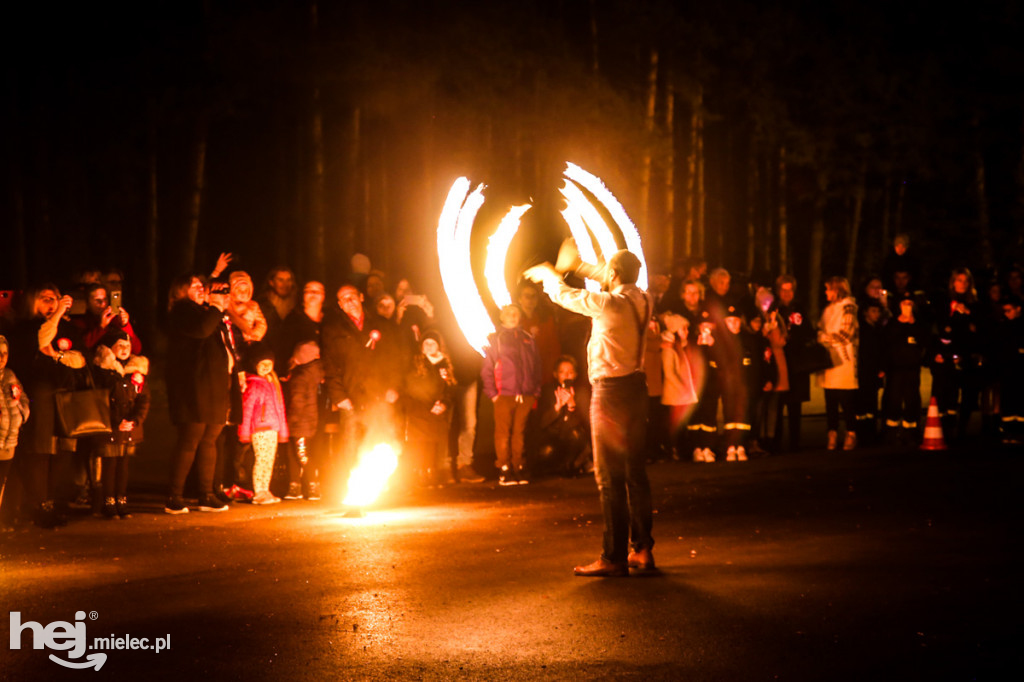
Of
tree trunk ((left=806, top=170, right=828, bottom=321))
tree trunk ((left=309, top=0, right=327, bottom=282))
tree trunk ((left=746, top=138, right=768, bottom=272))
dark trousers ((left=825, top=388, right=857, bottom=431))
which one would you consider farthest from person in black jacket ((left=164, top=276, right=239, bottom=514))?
tree trunk ((left=746, top=138, right=768, bottom=272))

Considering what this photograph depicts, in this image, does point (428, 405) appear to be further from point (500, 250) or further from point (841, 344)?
point (841, 344)

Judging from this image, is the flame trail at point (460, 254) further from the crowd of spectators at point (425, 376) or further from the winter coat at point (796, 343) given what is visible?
the winter coat at point (796, 343)

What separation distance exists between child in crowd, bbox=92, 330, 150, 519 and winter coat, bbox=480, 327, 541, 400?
392cm

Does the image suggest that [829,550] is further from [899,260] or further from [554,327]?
[899,260]

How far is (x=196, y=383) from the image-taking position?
39.2 feet

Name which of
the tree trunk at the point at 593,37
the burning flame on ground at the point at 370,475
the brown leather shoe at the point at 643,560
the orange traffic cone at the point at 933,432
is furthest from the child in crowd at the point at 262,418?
the tree trunk at the point at 593,37

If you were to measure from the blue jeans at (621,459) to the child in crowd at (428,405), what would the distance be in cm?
515

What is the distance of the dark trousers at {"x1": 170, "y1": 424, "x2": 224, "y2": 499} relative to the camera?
11.9m

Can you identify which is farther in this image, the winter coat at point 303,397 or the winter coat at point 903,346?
the winter coat at point 903,346

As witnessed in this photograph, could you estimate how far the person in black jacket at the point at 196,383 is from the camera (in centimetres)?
1191

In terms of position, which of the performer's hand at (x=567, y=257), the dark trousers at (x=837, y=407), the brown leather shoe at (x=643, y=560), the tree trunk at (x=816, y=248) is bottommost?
the brown leather shoe at (x=643, y=560)

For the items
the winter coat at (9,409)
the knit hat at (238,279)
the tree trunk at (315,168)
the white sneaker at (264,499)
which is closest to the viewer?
the winter coat at (9,409)

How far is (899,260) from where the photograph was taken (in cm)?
1850

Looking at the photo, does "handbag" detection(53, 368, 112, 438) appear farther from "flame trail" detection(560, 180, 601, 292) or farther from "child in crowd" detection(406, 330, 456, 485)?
"flame trail" detection(560, 180, 601, 292)
